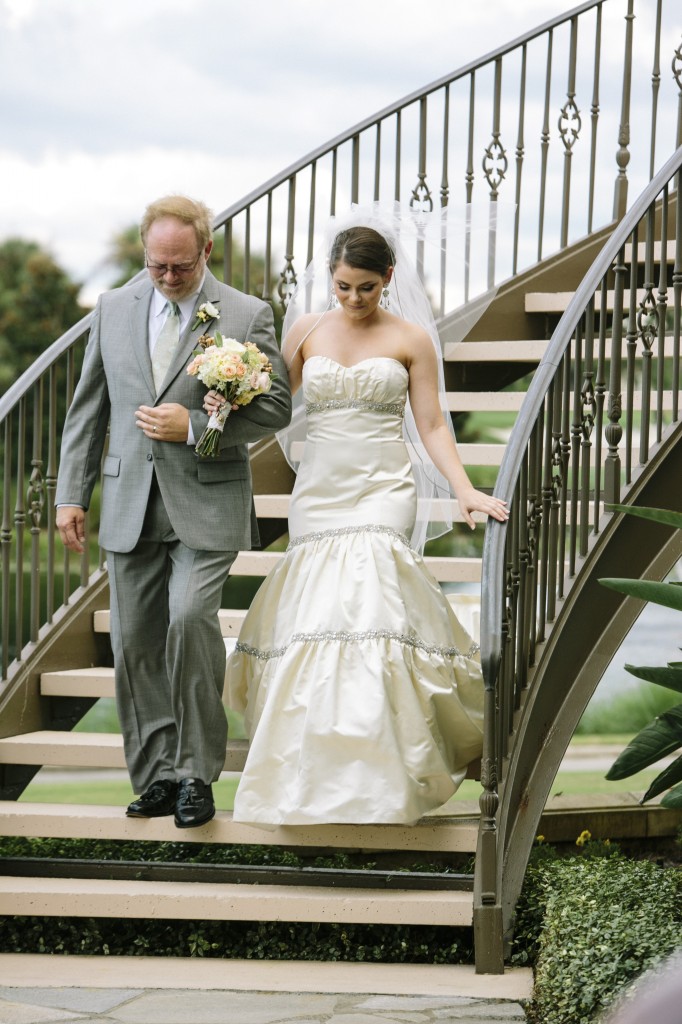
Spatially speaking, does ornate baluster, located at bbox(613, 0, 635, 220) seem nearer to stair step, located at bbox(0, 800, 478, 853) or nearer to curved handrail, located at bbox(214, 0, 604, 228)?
curved handrail, located at bbox(214, 0, 604, 228)

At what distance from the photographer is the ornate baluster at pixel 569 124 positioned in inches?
244

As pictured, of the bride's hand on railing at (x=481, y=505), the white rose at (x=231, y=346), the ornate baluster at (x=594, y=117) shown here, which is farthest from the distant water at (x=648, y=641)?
the white rose at (x=231, y=346)

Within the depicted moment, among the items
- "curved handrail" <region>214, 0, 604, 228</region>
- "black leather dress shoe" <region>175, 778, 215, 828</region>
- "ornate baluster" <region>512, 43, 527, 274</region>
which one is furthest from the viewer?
"ornate baluster" <region>512, 43, 527, 274</region>

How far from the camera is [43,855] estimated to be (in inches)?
166

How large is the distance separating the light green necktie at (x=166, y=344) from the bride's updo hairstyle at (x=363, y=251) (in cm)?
52

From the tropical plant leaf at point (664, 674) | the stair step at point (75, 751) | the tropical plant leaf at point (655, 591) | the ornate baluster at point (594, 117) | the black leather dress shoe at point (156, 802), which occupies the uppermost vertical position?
the ornate baluster at point (594, 117)

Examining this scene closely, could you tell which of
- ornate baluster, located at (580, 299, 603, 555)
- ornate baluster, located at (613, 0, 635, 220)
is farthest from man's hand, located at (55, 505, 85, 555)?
ornate baluster, located at (613, 0, 635, 220)

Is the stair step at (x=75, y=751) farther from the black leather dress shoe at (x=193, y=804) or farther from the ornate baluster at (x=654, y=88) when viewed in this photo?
the ornate baluster at (x=654, y=88)

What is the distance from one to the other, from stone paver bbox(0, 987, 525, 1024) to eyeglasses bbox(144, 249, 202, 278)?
202 centimetres

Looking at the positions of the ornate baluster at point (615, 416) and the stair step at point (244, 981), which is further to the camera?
the ornate baluster at point (615, 416)

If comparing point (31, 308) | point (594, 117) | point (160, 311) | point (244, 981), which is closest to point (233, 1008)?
point (244, 981)

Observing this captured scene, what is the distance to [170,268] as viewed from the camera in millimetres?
3727

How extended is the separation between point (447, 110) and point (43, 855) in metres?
3.93

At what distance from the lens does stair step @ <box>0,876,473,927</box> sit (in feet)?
11.8
